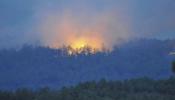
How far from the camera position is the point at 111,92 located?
4055 inches

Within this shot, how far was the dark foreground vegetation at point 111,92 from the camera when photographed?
9112cm

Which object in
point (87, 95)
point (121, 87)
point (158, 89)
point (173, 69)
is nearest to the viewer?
point (173, 69)

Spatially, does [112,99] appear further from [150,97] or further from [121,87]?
[121,87]

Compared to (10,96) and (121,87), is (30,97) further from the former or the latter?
(121,87)

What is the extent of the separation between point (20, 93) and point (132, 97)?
54.7 feet

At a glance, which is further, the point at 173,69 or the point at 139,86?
the point at 139,86

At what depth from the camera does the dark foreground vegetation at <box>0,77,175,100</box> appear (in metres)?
91.1

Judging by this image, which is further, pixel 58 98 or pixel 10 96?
pixel 10 96

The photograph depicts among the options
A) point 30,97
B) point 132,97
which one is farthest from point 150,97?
point 30,97

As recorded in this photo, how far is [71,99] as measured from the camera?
3501 inches

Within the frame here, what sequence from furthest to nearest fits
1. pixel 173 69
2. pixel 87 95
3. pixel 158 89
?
pixel 158 89 < pixel 87 95 < pixel 173 69

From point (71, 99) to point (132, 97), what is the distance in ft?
29.2

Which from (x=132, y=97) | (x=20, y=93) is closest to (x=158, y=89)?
(x=132, y=97)

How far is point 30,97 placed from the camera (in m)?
95.9
